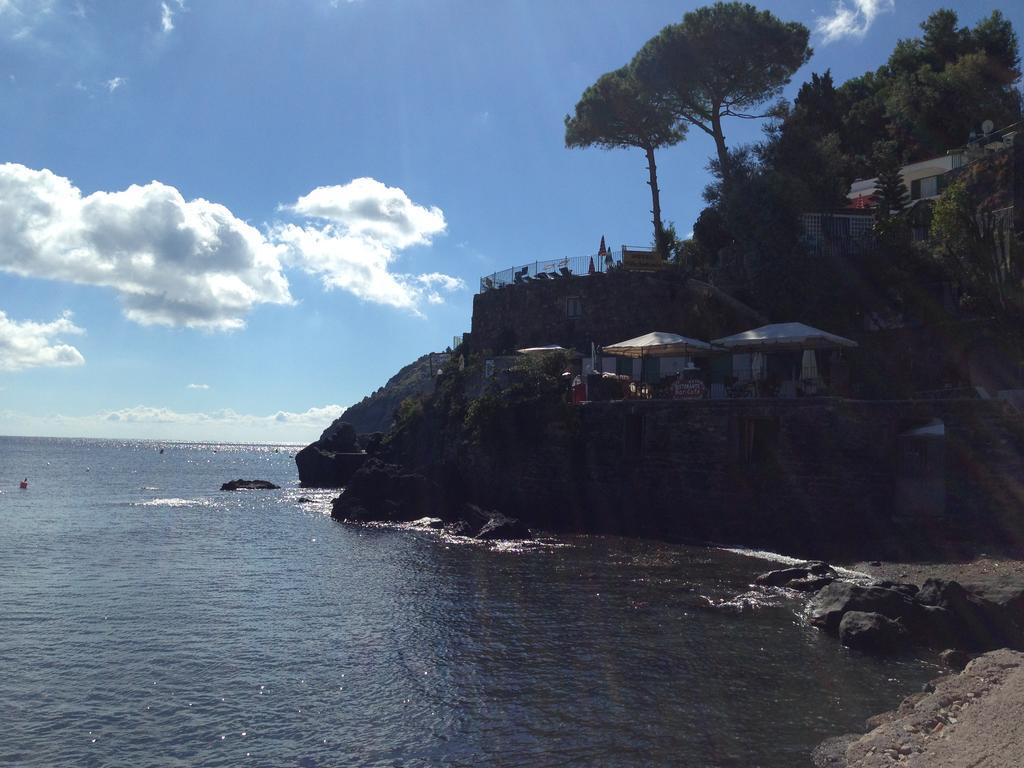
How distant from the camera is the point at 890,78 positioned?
177 ft

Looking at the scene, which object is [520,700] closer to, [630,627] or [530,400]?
[630,627]

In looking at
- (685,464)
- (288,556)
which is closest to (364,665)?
(288,556)

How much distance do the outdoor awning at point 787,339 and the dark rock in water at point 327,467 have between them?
41.2 m

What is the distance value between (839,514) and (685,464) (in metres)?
5.29

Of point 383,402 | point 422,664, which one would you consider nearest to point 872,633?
point 422,664

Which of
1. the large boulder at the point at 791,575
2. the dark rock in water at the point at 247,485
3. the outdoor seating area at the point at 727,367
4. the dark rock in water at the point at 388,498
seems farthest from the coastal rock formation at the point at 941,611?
the dark rock in water at the point at 247,485

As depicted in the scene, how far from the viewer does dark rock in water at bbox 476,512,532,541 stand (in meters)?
28.5

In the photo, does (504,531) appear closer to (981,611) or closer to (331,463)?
(981,611)

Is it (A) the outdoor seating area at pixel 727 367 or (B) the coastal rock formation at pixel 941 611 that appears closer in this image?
(B) the coastal rock formation at pixel 941 611

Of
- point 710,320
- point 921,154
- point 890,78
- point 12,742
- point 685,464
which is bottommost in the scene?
point 12,742

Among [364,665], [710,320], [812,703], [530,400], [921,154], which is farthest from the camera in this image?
[921,154]

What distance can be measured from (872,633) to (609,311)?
2537cm

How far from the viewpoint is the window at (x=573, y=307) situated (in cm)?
3931

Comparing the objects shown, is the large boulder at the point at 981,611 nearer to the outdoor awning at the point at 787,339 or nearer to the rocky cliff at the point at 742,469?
the rocky cliff at the point at 742,469
